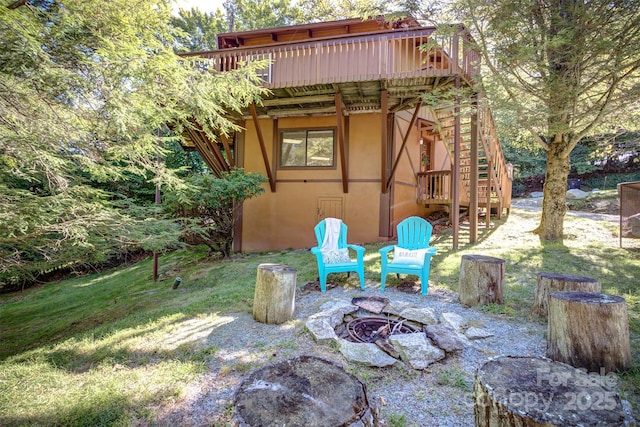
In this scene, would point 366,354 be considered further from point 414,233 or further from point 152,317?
point 152,317

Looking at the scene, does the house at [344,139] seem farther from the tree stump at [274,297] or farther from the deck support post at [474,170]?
the tree stump at [274,297]

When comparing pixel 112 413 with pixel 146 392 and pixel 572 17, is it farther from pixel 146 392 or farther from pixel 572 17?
pixel 572 17

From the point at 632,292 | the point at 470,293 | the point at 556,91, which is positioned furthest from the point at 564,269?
the point at 556,91

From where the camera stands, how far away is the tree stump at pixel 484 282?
3428 millimetres

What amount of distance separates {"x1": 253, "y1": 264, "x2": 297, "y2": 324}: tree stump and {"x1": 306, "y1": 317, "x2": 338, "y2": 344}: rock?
12.7 inches

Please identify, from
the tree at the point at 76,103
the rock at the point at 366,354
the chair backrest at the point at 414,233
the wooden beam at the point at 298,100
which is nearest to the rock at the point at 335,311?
the rock at the point at 366,354

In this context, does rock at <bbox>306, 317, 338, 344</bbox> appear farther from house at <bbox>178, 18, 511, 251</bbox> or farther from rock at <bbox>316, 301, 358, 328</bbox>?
house at <bbox>178, 18, 511, 251</bbox>

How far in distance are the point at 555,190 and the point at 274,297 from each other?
20.2ft

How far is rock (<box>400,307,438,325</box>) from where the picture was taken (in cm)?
303

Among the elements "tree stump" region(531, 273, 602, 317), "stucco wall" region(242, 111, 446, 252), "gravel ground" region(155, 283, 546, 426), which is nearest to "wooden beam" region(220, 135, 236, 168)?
"stucco wall" region(242, 111, 446, 252)

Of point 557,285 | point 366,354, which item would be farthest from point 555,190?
point 366,354

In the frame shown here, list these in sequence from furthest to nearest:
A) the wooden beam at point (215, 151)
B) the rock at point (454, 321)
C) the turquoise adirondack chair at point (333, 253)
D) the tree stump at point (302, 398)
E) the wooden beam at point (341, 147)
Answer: the wooden beam at point (215, 151), the wooden beam at point (341, 147), the turquoise adirondack chair at point (333, 253), the rock at point (454, 321), the tree stump at point (302, 398)

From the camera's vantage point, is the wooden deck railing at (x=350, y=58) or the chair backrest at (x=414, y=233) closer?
the chair backrest at (x=414, y=233)

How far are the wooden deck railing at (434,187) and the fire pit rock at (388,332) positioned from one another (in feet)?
19.0
